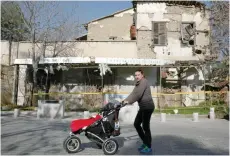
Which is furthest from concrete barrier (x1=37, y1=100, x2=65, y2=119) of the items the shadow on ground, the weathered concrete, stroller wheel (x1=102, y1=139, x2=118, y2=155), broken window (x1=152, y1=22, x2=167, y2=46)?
the weathered concrete

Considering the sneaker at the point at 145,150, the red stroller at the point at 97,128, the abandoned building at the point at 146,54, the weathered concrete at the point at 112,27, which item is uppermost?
the weathered concrete at the point at 112,27

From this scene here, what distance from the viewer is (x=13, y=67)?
2100 cm

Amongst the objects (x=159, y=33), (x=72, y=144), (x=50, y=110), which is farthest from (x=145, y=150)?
(x=159, y=33)

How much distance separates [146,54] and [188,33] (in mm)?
3718

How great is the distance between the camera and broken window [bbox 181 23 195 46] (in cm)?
2227

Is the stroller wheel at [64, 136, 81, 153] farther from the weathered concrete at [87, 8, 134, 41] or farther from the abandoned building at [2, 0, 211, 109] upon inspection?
the weathered concrete at [87, 8, 134, 41]

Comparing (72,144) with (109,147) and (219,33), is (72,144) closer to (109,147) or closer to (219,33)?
(109,147)

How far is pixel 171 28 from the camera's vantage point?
22.5 metres

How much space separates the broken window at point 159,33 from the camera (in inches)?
875

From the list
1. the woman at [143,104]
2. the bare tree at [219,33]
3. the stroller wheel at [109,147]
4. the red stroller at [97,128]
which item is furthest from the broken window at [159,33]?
the stroller wheel at [109,147]

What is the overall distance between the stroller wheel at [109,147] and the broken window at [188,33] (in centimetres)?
1705

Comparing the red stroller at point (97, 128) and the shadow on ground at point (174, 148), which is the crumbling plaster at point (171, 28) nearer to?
the shadow on ground at point (174, 148)

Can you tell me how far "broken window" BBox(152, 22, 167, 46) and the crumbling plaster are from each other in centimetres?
24

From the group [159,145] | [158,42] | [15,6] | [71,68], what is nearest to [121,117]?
[159,145]
